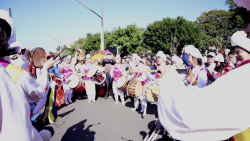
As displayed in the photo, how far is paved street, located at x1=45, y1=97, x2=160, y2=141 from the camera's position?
4.19 meters

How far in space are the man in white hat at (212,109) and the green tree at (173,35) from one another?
29207 millimetres

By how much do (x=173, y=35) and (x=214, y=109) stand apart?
31.1m

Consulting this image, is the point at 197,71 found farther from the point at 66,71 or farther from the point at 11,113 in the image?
the point at 66,71

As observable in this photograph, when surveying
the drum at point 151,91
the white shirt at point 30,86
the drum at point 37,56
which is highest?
the drum at point 37,56

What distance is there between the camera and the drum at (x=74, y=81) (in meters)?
6.71

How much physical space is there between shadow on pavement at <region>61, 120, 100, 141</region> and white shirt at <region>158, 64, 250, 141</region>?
373cm

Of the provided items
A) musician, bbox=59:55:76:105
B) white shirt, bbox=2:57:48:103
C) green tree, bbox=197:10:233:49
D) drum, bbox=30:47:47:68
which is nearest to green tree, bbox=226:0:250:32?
green tree, bbox=197:10:233:49

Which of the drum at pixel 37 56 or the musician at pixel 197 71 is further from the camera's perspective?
the musician at pixel 197 71

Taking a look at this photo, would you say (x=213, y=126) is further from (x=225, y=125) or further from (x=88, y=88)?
(x=88, y=88)

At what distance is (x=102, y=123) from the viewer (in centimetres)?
504

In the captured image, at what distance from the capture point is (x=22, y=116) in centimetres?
112

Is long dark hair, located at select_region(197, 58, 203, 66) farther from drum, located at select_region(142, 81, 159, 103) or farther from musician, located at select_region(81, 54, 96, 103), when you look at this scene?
musician, located at select_region(81, 54, 96, 103)

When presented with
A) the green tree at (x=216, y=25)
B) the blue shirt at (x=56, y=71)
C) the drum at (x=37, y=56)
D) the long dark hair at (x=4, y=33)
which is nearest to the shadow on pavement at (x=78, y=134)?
the drum at (x=37, y=56)

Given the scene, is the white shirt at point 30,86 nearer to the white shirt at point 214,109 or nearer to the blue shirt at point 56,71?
the white shirt at point 214,109
